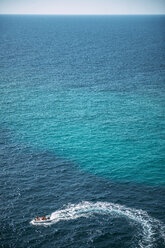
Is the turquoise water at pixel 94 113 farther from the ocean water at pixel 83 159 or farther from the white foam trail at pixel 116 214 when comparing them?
the white foam trail at pixel 116 214

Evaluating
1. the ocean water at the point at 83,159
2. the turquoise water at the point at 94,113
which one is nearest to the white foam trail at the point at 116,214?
the ocean water at the point at 83,159

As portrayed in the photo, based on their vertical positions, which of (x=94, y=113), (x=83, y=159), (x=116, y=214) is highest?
(x=94, y=113)

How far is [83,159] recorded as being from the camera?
93.6 m

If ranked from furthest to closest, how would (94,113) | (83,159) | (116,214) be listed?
(94,113) → (83,159) → (116,214)

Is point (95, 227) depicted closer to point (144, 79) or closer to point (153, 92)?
point (153, 92)

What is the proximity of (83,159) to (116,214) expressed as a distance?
89.3 ft

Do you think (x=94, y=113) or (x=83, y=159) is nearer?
(x=83, y=159)

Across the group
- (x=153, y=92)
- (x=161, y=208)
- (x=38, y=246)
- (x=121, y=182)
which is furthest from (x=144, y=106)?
(x=38, y=246)

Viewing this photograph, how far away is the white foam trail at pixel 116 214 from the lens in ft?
209

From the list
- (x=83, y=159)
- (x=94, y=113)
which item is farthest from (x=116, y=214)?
(x=94, y=113)

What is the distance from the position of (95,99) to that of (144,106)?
75.3 ft

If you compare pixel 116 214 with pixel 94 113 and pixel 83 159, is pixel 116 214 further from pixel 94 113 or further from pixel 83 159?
pixel 94 113

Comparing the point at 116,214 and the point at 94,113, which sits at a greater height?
the point at 94,113

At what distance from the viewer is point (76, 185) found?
81125 millimetres
